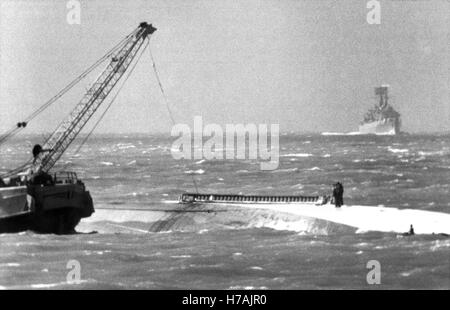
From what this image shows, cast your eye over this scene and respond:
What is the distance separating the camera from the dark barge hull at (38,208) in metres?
57.5

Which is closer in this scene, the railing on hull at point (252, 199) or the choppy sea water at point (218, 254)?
the choppy sea water at point (218, 254)

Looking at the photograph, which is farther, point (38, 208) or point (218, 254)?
point (38, 208)

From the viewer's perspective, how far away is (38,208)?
190 ft

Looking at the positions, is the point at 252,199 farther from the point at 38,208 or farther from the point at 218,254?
the point at 218,254

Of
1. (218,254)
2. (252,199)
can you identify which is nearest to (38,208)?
(218,254)

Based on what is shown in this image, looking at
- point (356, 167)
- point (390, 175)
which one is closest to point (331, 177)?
point (390, 175)

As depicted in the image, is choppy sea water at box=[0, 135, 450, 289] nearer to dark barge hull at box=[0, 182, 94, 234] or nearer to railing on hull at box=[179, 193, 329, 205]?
dark barge hull at box=[0, 182, 94, 234]

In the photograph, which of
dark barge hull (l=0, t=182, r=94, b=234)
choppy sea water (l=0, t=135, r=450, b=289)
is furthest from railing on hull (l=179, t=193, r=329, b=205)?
dark barge hull (l=0, t=182, r=94, b=234)

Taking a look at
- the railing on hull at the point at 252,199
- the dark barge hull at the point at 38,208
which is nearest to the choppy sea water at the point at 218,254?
the dark barge hull at the point at 38,208

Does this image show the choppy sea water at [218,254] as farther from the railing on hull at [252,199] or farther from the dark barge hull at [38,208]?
the railing on hull at [252,199]
